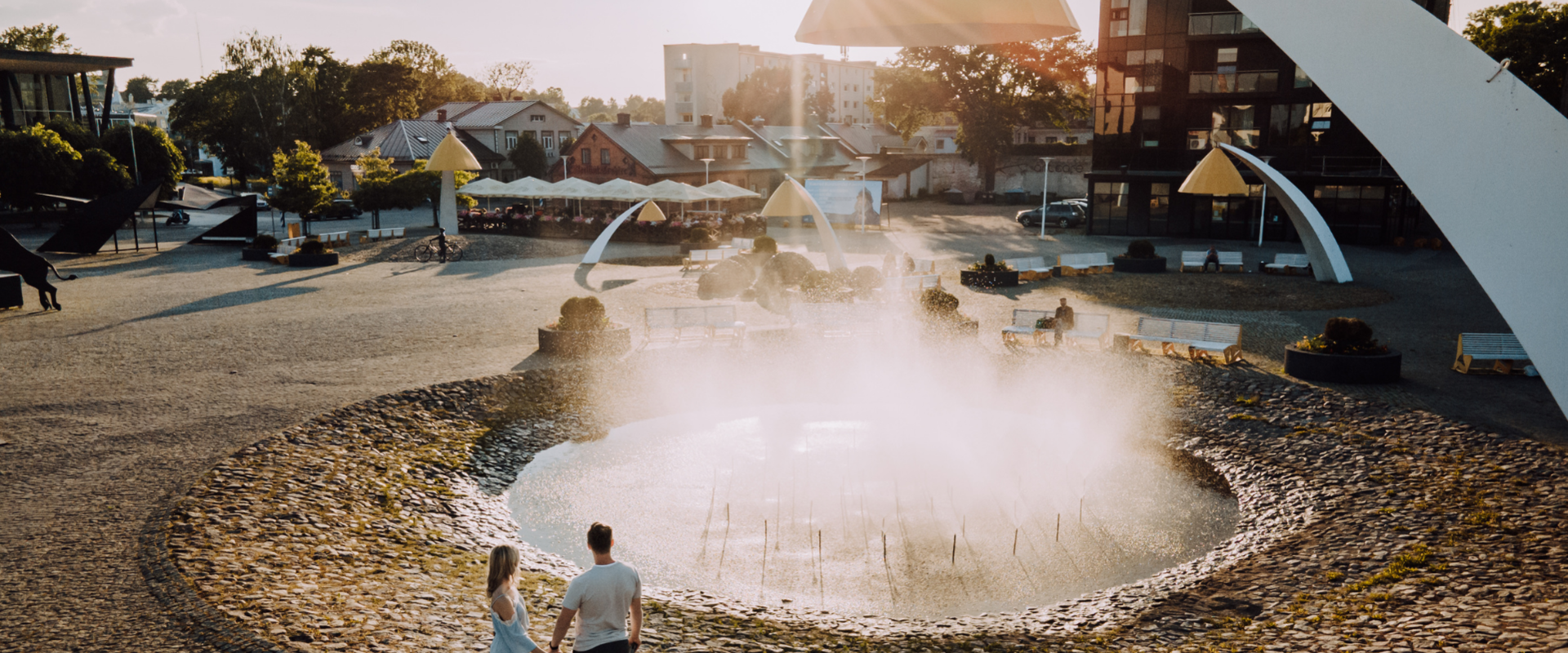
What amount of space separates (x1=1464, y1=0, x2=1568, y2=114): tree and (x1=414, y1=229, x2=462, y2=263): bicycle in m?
50.4

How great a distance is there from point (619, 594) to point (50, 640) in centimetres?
448

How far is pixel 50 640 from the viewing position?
22.2 ft

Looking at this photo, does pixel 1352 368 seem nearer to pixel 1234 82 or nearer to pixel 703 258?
pixel 703 258

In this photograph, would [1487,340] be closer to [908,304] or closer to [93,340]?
[908,304]

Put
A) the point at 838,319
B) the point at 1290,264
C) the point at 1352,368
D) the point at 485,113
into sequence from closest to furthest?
1. the point at 1352,368
2. the point at 838,319
3. the point at 1290,264
4. the point at 485,113

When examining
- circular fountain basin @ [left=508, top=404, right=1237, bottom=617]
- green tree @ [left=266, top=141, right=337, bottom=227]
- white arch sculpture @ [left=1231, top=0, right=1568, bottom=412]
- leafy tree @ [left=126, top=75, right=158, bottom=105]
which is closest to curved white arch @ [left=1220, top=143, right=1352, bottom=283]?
circular fountain basin @ [left=508, top=404, right=1237, bottom=617]

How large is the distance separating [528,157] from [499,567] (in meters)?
61.2

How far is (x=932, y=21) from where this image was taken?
4320 millimetres

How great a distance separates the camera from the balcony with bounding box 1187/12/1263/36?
38.8 meters

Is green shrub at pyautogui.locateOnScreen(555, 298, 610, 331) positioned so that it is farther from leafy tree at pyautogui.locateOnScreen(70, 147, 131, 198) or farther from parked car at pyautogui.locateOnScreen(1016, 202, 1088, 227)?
leafy tree at pyautogui.locateOnScreen(70, 147, 131, 198)

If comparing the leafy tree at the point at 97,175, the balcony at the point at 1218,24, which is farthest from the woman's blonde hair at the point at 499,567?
the leafy tree at the point at 97,175

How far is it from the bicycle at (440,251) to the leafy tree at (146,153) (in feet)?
73.4

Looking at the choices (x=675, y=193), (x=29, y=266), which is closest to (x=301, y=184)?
(x=675, y=193)

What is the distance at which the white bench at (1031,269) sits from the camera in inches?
1072
